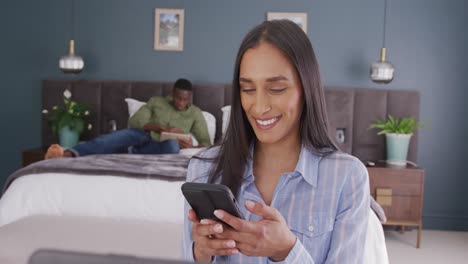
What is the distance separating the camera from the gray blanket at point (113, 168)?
9.60 feet

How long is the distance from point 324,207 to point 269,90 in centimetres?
28

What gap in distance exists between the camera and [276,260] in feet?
3.54

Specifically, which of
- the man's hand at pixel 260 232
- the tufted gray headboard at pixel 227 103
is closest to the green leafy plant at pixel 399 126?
the tufted gray headboard at pixel 227 103

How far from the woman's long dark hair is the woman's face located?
2 centimetres

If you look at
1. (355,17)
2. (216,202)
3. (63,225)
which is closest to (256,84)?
(216,202)

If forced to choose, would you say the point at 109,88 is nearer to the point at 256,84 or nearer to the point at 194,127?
the point at 194,127

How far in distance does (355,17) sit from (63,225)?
332 cm

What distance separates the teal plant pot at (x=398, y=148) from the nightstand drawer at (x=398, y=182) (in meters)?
0.16

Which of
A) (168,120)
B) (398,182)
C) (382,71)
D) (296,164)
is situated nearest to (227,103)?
(168,120)

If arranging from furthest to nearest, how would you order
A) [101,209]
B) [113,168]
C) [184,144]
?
[184,144] < [113,168] < [101,209]

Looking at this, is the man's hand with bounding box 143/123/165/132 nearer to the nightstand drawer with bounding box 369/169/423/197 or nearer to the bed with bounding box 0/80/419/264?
the bed with bounding box 0/80/419/264

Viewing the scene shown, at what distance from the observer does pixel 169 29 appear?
197 inches

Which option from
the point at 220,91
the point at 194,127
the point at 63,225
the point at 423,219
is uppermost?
the point at 220,91

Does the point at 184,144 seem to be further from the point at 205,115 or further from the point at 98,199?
the point at 98,199
